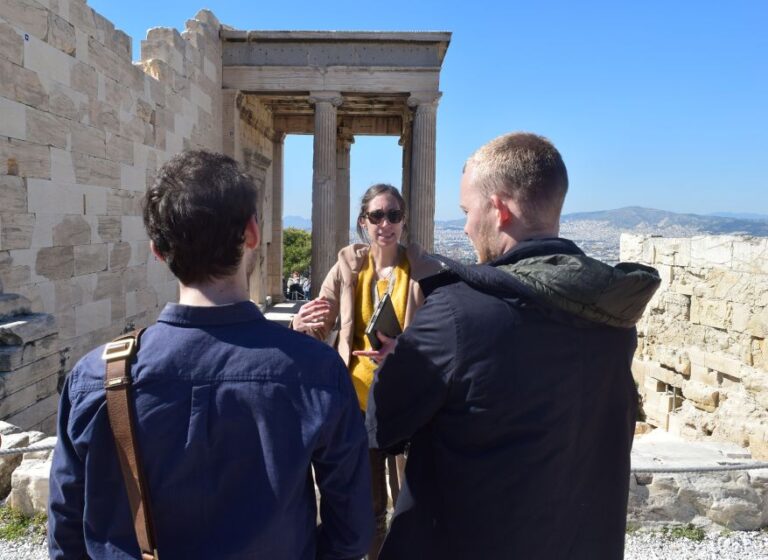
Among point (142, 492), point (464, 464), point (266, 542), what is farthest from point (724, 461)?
point (142, 492)

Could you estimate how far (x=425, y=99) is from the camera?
14.0 m

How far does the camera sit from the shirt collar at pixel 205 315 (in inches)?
59.5

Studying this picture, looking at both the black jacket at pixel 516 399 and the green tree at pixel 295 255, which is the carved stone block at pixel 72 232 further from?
the green tree at pixel 295 255

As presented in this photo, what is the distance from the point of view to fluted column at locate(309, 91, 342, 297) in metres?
14.1

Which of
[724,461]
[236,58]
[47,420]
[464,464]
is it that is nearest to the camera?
[464,464]

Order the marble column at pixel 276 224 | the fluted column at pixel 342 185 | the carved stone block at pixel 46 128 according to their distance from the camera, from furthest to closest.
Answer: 1. the fluted column at pixel 342 185
2. the marble column at pixel 276 224
3. the carved stone block at pixel 46 128

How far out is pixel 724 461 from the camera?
4.30 meters

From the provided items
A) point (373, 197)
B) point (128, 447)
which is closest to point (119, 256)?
point (373, 197)

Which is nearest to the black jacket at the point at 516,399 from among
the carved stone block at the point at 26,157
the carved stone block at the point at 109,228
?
the carved stone block at the point at 26,157

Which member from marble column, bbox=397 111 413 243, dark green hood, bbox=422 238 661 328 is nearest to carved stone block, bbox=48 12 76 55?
dark green hood, bbox=422 238 661 328

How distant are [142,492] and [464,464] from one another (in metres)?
0.82

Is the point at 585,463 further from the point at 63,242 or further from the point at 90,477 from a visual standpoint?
the point at 63,242

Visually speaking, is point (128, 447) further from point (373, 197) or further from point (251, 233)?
point (373, 197)

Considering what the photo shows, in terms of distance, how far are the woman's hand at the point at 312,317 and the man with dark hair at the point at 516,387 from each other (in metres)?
0.82
